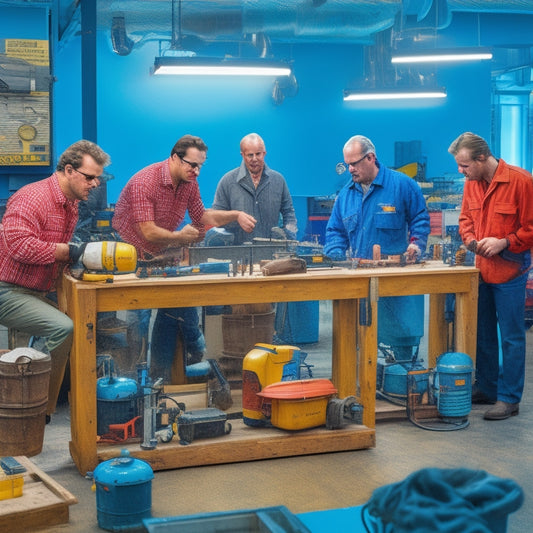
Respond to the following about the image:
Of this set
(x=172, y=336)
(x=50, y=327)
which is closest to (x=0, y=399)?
(x=50, y=327)

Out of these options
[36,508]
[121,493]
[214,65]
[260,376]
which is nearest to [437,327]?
[260,376]

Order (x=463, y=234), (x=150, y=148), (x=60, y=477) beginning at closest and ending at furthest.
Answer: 1. (x=60, y=477)
2. (x=463, y=234)
3. (x=150, y=148)

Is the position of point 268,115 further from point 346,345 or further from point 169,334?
point 346,345

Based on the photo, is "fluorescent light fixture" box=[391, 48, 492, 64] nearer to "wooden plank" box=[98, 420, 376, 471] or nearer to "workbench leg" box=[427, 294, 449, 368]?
"workbench leg" box=[427, 294, 449, 368]

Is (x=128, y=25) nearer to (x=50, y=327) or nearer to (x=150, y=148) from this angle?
(x=150, y=148)

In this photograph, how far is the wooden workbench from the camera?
12.5ft

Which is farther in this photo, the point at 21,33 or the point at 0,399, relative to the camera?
the point at 21,33

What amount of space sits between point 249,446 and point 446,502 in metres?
2.52

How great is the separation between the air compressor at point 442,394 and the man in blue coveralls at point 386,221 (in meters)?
0.43

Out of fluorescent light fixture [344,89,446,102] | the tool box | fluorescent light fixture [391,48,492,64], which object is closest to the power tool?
the tool box

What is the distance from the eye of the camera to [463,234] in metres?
4.96

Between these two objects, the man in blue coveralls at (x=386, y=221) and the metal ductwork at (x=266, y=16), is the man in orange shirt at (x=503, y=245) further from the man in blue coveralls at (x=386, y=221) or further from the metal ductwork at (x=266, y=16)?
the metal ductwork at (x=266, y=16)

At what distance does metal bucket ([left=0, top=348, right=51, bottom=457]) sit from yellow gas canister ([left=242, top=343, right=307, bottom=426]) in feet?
3.42

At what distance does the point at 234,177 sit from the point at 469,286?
2.11 metres
